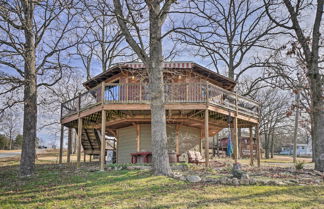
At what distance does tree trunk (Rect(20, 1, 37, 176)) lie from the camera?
1102 centimetres

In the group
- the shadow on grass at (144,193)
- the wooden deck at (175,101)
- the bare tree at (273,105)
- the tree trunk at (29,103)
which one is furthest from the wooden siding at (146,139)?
the bare tree at (273,105)

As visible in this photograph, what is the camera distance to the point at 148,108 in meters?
12.6

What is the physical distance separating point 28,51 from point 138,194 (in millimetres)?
7609

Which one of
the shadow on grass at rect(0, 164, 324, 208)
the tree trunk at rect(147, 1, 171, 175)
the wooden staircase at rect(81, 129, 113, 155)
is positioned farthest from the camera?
the wooden staircase at rect(81, 129, 113, 155)

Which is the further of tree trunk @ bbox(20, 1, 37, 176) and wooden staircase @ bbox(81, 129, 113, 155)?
wooden staircase @ bbox(81, 129, 113, 155)

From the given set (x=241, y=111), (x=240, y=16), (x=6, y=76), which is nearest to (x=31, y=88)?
(x=6, y=76)

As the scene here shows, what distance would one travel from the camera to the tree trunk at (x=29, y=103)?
11023mm

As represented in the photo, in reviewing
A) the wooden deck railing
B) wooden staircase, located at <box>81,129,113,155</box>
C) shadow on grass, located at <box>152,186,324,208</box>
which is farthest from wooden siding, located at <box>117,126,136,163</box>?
shadow on grass, located at <box>152,186,324,208</box>

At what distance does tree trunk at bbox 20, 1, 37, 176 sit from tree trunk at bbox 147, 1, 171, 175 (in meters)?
5.09

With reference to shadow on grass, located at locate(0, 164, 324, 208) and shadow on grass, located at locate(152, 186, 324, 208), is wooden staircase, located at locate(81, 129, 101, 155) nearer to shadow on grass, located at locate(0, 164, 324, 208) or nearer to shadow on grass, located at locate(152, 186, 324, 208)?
shadow on grass, located at locate(0, 164, 324, 208)

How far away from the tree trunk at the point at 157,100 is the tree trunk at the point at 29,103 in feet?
16.7

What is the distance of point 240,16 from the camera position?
2170cm

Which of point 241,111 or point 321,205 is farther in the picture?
point 241,111

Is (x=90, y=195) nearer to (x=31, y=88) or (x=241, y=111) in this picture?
(x=31, y=88)
